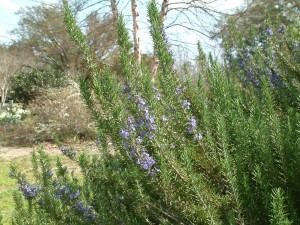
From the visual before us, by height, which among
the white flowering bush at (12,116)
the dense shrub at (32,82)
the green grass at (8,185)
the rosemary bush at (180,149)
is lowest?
the green grass at (8,185)

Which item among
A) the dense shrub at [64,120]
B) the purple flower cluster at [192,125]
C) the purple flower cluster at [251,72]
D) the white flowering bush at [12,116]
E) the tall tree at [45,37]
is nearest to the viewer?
the purple flower cluster at [192,125]

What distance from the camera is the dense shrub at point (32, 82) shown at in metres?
21.3

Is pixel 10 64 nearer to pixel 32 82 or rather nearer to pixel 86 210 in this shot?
pixel 32 82

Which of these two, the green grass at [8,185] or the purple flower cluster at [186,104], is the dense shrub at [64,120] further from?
the purple flower cluster at [186,104]

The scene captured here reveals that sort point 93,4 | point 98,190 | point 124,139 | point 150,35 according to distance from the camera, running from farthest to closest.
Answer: point 93,4
point 98,190
point 150,35
point 124,139

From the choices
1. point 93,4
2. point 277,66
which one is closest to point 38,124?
point 93,4

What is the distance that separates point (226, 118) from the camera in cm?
193

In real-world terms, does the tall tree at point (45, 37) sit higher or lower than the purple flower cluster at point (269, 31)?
higher

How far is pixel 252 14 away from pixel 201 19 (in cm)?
378

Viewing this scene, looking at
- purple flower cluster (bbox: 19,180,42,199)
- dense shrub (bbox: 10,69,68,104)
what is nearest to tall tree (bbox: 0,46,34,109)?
dense shrub (bbox: 10,69,68,104)

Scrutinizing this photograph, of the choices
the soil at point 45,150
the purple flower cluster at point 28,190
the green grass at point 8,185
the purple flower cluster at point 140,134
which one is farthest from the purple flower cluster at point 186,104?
the soil at point 45,150

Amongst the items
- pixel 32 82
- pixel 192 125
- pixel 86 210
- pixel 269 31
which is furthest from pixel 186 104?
pixel 32 82

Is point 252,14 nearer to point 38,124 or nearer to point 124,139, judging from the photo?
point 38,124

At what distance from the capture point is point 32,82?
2255 cm
